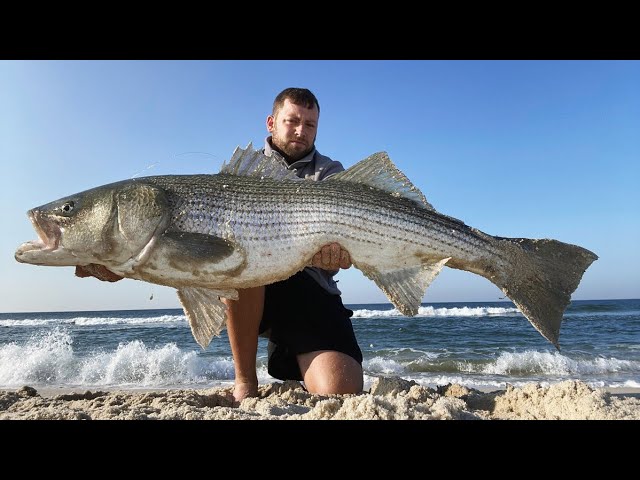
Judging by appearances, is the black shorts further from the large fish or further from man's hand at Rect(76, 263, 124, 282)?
man's hand at Rect(76, 263, 124, 282)

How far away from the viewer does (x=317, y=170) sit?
19.0ft

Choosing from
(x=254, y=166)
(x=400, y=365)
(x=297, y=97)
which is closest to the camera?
(x=254, y=166)

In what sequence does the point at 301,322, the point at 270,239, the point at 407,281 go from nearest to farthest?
the point at 270,239 < the point at 407,281 < the point at 301,322

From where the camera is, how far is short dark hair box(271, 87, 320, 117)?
5645 mm

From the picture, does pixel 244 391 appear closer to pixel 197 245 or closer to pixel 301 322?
pixel 301 322

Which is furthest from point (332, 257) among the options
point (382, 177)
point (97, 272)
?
point (97, 272)

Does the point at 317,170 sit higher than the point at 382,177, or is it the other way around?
the point at 317,170

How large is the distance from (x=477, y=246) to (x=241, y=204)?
2191mm

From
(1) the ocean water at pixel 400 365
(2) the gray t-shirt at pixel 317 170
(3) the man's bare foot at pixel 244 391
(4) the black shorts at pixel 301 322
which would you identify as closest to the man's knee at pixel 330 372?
(4) the black shorts at pixel 301 322

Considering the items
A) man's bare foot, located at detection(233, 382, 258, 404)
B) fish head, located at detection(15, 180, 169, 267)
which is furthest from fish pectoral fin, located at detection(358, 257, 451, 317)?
man's bare foot, located at detection(233, 382, 258, 404)

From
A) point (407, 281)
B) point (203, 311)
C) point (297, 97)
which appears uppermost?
point (297, 97)

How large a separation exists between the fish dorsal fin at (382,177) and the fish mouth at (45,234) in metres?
2.47

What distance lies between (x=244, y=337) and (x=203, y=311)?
1408 millimetres

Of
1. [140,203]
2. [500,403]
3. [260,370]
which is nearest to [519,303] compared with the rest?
[500,403]
